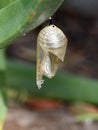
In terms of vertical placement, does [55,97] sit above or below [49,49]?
below

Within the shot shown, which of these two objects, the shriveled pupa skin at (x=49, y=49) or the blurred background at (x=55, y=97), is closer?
the shriveled pupa skin at (x=49, y=49)

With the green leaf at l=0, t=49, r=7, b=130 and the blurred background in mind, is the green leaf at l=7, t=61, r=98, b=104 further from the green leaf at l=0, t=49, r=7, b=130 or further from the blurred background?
the green leaf at l=0, t=49, r=7, b=130

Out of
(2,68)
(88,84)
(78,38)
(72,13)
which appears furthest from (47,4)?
(72,13)

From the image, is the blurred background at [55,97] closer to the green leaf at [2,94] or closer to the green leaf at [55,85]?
the green leaf at [55,85]

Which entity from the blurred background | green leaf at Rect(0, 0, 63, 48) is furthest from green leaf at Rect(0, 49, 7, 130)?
green leaf at Rect(0, 0, 63, 48)

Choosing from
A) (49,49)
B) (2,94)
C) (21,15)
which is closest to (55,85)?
(2,94)

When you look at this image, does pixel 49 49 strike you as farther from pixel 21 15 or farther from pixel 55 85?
pixel 55 85

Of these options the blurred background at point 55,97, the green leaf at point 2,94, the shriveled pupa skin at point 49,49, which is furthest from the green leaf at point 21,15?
the blurred background at point 55,97
